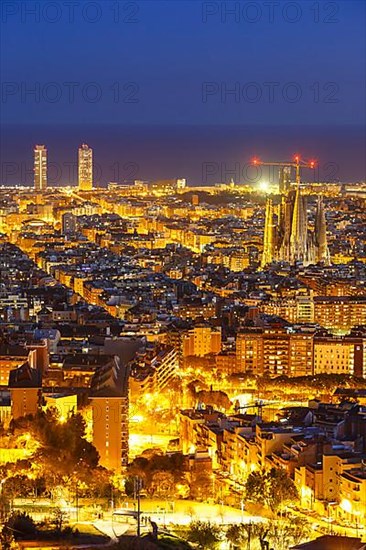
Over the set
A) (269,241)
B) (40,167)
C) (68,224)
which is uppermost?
(40,167)

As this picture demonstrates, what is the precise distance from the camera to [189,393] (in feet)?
36.8

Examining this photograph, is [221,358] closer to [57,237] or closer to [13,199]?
[57,237]

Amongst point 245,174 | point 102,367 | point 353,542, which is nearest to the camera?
point 353,542

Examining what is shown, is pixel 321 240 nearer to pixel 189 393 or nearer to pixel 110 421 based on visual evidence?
pixel 189 393

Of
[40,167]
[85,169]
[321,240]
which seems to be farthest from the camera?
[85,169]

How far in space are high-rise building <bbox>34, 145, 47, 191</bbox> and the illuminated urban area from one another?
1825 centimetres

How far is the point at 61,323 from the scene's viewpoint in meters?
14.9

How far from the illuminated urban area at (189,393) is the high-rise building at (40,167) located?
18.3m

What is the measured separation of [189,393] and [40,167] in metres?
31.6

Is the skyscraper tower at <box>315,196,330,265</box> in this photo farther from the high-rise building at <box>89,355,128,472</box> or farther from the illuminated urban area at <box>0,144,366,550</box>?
the high-rise building at <box>89,355,128,472</box>

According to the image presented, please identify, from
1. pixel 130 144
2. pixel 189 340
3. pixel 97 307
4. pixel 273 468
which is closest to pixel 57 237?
pixel 97 307

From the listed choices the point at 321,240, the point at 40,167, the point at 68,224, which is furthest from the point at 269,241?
the point at 40,167

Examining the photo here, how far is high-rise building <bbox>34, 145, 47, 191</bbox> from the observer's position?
41812mm

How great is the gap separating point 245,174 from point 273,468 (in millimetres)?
37561
